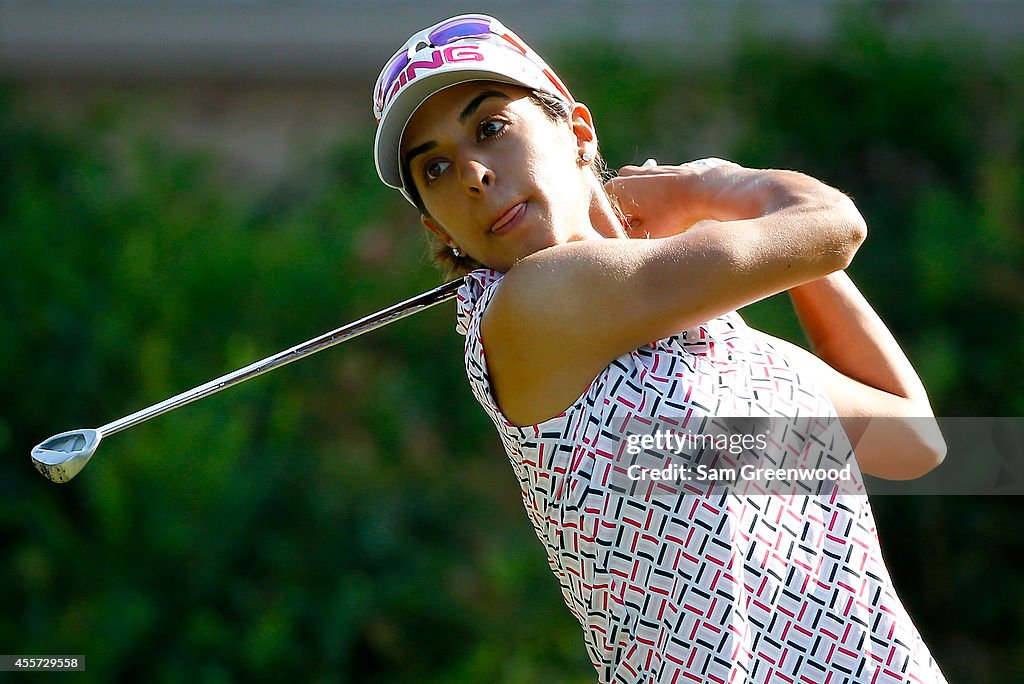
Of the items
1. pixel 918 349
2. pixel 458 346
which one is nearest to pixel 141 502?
pixel 458 346

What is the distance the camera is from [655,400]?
1374mm

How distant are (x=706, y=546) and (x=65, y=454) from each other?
795mm

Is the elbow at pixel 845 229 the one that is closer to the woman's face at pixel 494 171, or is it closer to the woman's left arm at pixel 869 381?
the woman's left arm at pixel 869 381

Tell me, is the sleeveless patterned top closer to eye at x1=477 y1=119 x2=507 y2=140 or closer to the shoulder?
the shoulder

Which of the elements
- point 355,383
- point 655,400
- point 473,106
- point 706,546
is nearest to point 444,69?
point 473,106

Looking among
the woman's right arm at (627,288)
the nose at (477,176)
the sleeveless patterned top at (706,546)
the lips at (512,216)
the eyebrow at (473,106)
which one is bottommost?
the sleeveless patterned top at (706,546)

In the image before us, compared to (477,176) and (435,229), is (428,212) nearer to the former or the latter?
(435,229)

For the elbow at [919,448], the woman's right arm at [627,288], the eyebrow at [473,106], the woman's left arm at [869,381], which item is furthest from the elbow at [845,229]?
the eyebrow at [473,106]

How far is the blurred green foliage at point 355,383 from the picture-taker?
3537 millimetres

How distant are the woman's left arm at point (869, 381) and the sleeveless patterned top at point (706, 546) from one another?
0.16 metres

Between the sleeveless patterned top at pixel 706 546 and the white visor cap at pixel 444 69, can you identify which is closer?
the sleeveless patterned top at pixel 706 546

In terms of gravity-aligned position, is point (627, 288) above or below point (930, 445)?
above

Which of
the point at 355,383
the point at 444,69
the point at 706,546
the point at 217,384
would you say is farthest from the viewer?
the point at 355,383

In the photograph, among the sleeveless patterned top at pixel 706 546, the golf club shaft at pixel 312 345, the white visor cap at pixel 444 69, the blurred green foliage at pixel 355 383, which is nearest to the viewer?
the sleeveless patterned top at pixel 706 546
